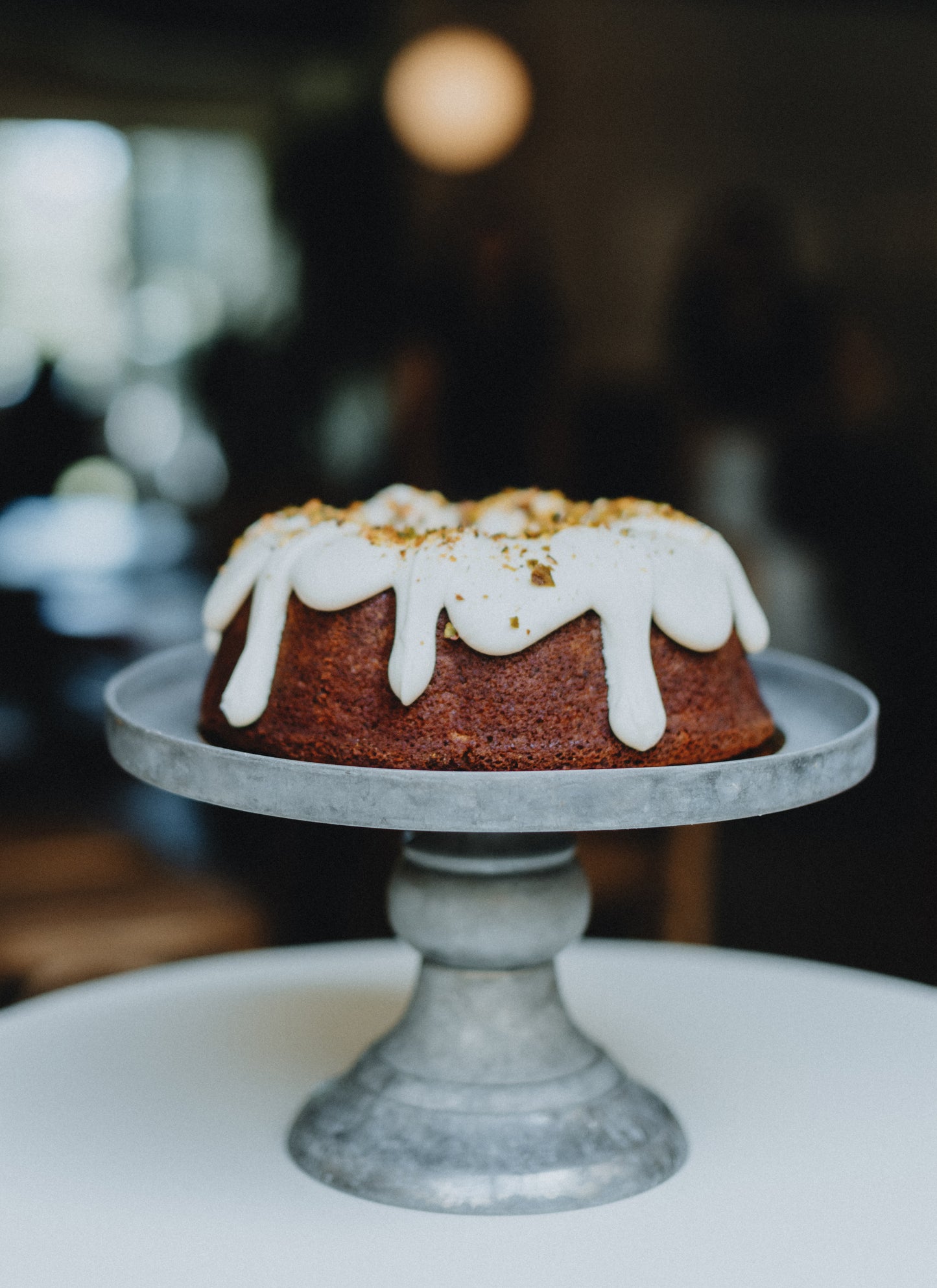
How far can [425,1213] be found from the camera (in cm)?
109

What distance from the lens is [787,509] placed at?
4.08 metres

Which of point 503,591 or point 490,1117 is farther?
point 490,1117

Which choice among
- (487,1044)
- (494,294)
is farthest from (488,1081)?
(494,294)

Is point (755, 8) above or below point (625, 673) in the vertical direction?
above

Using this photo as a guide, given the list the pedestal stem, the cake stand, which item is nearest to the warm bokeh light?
the cake stand

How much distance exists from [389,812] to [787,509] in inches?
129

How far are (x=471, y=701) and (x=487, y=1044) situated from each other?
286mm

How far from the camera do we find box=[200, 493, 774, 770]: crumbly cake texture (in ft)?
3.44

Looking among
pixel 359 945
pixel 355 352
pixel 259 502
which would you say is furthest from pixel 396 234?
pixel 359 945

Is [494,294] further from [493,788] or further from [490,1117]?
[493,788]

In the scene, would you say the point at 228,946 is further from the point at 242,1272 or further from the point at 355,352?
the point at 355,352

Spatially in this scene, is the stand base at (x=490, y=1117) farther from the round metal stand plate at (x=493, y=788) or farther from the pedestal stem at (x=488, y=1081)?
the round metal stand plate at (x=493, y=788)

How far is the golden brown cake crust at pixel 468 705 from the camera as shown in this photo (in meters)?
1.05

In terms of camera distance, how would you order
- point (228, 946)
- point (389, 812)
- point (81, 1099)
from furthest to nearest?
point (228, 946) < point (81, 1099) < point (389, 812)
